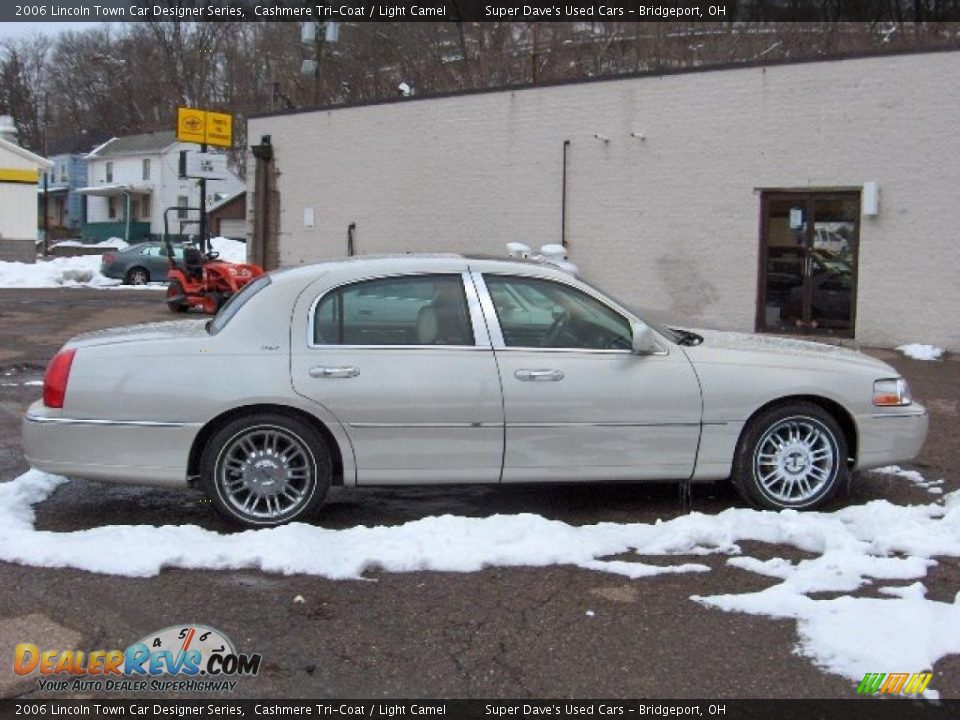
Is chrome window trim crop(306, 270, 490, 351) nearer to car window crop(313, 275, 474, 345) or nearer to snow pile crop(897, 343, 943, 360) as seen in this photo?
car window crop(313, 275, 474, 345)

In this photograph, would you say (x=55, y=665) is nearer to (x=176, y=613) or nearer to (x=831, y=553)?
(x=176, y=613)

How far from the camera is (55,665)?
12.5 feet

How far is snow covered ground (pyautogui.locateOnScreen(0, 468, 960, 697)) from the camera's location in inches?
173

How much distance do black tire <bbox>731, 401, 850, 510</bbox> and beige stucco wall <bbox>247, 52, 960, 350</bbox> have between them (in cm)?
934

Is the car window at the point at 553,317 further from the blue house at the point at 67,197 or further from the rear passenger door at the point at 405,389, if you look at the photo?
the blue house at the point at 67,197

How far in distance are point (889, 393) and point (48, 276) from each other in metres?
27.4

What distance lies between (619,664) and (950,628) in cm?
137

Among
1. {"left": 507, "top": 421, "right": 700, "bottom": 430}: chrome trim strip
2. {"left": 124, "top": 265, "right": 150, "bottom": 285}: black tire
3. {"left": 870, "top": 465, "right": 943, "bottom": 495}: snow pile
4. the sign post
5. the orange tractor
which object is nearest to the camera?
{"left": 507, "top": 421, "right": 700, "bottom": 430}: chrome trim strip

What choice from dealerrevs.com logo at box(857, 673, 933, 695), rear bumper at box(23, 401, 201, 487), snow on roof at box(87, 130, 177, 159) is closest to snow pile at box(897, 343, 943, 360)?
dealerrevs.com logo at box(857, 673, 933, 695)

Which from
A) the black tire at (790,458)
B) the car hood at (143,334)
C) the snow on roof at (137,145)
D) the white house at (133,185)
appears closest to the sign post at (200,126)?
the car hood at (143,334)

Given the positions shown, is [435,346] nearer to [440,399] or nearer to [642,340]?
[440,399]

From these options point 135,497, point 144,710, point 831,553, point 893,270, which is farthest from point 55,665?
point 893,270

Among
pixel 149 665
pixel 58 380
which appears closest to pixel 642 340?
pixel 149 665

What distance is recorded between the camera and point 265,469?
213 inches
